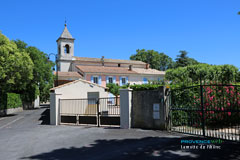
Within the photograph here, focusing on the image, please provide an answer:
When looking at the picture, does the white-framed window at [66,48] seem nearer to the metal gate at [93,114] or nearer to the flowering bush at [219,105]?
the metal gate at [93,114]

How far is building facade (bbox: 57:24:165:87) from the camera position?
147 ft

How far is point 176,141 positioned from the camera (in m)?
7.25

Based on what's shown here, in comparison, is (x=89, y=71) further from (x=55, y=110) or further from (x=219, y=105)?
(x=219, y=105)

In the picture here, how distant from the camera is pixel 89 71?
44500 mm

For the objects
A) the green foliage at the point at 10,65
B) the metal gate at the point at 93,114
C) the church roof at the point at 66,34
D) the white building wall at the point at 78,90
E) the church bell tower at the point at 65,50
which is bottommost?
the metal gate at the point at 93,114

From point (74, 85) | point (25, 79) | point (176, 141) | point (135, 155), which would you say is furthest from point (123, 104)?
point (25, 79)

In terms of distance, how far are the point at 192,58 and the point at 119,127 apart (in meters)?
62.9

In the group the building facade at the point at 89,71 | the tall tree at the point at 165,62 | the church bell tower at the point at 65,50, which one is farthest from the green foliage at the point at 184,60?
the church bell tower at the point at 65,50

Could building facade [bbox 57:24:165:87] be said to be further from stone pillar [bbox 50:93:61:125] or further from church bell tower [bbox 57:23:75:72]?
stone pillar [bbox 50:93:61:125]

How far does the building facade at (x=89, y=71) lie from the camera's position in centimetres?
4488

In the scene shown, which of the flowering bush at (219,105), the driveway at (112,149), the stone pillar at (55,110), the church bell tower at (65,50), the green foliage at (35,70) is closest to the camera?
the driveway at (112,149)

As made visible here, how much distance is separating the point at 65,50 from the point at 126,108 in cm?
4346

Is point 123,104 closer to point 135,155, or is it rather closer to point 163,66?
point 135,155

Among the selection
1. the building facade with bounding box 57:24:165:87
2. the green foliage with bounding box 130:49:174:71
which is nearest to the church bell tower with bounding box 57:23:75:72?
the building facade with bounding box 57:24:165:87
